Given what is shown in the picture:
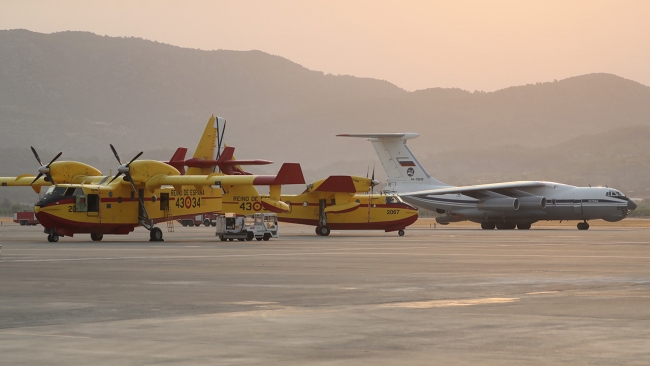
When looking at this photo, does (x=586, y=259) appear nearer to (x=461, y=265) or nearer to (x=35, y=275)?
(x=461, y=265)

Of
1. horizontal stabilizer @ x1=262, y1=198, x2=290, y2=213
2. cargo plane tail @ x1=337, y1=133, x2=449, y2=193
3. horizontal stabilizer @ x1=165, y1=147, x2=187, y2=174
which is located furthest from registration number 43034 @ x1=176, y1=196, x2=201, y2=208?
cargo plane tail @ x1=337, y1=133, x2=449, y2=193

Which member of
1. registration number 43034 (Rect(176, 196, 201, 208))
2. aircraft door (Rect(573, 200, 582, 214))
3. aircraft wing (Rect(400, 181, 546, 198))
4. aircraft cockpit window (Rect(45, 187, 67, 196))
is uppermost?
aircraft wing (Rect(400, 181, 546, 198))

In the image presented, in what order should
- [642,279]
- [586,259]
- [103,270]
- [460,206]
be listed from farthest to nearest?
[460,206]
[586,259]
[103,270]
[642,279]

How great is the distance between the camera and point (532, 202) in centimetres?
6588

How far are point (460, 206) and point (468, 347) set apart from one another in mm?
58830

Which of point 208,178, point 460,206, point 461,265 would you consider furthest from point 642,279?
point 460,206

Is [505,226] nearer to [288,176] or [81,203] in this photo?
[288,176]

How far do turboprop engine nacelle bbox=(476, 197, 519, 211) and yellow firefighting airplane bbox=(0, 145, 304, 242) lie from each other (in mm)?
25316

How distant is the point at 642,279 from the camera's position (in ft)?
65.8

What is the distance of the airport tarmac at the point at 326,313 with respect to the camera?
10.4 m

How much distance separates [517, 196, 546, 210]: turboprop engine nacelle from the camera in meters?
65.6

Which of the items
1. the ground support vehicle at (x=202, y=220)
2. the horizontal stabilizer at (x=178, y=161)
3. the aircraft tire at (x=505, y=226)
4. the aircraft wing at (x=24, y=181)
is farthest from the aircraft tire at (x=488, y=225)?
the aircraft wing at (x=24, y=181)

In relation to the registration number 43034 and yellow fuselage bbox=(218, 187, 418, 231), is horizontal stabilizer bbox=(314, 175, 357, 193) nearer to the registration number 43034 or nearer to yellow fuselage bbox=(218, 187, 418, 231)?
yellow fuselage bbox=(218, 187, 418, 231)

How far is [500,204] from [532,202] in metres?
2.08
